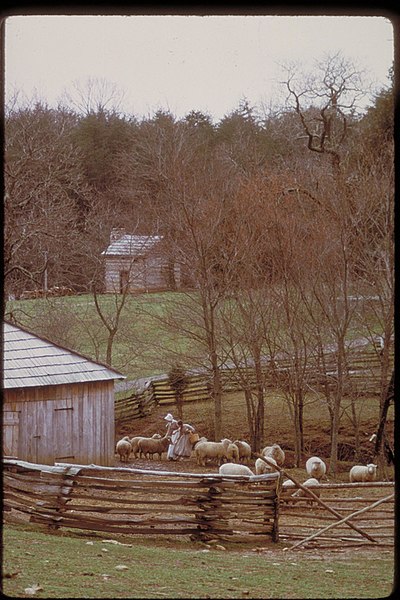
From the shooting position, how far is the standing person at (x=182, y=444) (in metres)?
17.5

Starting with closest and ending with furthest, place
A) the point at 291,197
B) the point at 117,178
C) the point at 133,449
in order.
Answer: the point at 133,449, the point at 291,197, the point at 117,178

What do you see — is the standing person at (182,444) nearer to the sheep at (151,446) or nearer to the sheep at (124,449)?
the sheep at (151,446)

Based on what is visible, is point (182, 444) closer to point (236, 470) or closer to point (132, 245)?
point (236, 470)

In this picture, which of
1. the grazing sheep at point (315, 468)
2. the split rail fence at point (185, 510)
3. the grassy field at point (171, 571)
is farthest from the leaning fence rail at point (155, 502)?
the grazing sheep at point (315, 468)

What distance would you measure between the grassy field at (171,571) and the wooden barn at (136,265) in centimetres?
1209

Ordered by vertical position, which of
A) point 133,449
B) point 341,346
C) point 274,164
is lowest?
point 133,449

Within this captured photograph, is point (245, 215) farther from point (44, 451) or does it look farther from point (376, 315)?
point (44, 451)

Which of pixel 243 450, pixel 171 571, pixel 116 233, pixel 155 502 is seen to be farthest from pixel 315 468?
pixel 116 233

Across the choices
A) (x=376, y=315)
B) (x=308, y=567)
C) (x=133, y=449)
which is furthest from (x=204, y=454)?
(x=308, y=567)

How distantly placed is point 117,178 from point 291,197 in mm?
5195

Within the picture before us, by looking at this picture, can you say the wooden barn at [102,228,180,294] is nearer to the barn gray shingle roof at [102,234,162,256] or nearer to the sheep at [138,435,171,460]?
the barn gray shingle roof at [102,234,162,256]

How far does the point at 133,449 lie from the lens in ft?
58.1

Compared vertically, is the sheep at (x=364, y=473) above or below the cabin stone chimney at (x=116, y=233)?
below

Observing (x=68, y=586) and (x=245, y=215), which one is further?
(x=245, y=215)
